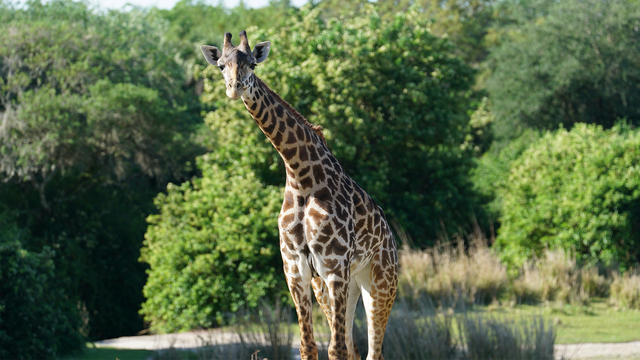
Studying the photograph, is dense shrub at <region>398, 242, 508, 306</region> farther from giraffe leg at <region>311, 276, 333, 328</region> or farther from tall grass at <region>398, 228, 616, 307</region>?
giraffe leg at <region>311, 276, 333, 328</region>

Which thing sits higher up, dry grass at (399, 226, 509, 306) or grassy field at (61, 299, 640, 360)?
dry grass at (399, 226, 509, 306)

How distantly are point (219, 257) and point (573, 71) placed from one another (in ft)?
54.6

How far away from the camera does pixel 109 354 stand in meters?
9.28

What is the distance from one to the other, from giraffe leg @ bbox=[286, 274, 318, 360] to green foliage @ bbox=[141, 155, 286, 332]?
737 centimetres

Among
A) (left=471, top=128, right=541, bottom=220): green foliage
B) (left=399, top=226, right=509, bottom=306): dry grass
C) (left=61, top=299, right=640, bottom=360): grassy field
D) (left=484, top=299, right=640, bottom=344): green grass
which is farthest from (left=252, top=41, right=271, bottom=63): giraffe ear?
(left=471, top=128, right=541, bottom=220): green foliage

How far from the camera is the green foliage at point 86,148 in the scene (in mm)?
13695

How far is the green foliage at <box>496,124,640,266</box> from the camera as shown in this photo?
13117 mm

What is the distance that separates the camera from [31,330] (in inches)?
333

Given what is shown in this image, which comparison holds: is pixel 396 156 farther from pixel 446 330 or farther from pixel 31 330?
pixel 31 330

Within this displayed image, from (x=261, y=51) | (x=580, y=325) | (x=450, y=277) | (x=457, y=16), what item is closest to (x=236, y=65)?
(x=261, y=51)

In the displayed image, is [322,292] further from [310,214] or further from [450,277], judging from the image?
[450,277]

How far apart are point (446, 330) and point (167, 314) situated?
21.2ft

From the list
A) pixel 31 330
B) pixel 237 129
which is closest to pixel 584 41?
pixel 237 129

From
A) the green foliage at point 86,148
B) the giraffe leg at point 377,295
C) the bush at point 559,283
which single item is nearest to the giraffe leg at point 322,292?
the giraffe leg at point 377,295
